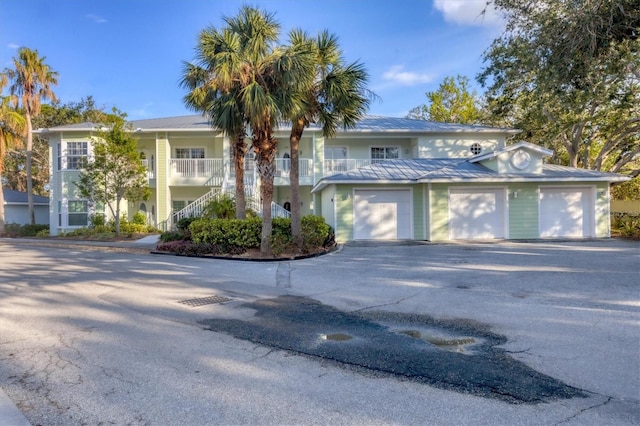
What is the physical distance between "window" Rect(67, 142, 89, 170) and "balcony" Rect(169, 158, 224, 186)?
5.17 metres

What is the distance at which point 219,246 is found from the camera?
1443 cm

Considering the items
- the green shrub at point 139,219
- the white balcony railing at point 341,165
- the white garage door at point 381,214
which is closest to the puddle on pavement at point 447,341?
the white garage door at point 381,214

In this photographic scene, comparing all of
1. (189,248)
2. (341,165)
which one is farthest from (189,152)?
(189,248)

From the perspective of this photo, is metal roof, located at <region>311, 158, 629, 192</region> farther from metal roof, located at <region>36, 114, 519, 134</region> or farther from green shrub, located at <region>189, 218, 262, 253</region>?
metal roof, located at <region>36, 114, 519, 134</region>

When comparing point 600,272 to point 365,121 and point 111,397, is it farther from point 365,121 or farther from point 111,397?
point 365,121

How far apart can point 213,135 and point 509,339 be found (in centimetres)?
2291

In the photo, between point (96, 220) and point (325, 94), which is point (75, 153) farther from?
point (325, 94)

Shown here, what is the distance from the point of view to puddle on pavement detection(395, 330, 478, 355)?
15.8ft

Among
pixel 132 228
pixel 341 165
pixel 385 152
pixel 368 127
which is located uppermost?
pixel 368 127

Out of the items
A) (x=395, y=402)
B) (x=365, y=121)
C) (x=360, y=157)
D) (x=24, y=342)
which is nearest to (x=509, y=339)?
(x=395, y=402)

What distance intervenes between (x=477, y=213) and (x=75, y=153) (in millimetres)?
22653

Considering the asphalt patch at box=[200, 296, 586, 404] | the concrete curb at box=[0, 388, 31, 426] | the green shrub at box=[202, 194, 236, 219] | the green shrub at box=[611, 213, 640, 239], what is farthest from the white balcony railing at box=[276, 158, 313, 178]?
the concrete curb at box=[0, 388, 31, 426]

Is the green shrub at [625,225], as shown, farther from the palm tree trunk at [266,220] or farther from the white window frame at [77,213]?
the white window frame at [77,213]

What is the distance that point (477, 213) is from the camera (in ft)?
59.0
